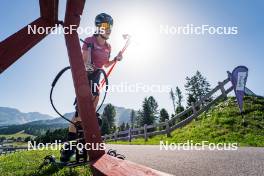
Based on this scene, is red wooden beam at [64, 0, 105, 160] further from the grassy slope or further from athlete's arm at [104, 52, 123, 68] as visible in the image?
the grassy slope

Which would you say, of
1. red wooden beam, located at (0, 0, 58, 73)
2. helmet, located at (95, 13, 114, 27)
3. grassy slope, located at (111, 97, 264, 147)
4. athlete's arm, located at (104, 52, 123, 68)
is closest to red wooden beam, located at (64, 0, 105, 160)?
red wooden beam, located at (0, 0, 58, 73)

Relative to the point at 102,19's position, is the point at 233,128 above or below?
below

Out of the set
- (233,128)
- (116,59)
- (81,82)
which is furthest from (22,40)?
(233,128)

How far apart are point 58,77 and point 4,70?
2.01 ft

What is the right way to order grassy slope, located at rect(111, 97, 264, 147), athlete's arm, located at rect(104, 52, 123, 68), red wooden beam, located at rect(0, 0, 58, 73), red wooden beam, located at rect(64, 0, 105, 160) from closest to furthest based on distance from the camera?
red wooden beam, located at rect(64, 0, 105, 160) < red wooden beam, located at rect(0, 0, 58, 73) < athlete's arm, located at rect(104, 52, 123, 68) < grassy slope, located at rect(111, 97, 264, 147)

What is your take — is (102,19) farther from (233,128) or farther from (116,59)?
(233,128)

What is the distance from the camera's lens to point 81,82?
8.06 feet

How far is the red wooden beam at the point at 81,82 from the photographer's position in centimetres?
238

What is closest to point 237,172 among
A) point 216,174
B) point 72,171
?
point 216,174

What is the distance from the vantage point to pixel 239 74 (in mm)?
11523

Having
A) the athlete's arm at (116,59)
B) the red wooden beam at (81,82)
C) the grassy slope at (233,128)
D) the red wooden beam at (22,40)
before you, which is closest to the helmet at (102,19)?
the athlete's arm at (116,59)

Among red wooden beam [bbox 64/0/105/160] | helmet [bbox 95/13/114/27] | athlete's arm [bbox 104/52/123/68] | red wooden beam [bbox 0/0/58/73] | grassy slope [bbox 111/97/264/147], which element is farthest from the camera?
grassy slope [bbox 111/97/264/147]

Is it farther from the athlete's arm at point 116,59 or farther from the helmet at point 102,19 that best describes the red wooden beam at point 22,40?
the athlete's arm at point 116,59

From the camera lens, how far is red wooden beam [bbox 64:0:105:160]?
7.80ft
